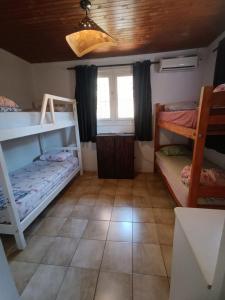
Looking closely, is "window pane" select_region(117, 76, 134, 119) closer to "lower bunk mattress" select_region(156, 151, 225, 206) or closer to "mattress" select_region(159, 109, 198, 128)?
"lower bunk mattress" select_region(156, 151, 225, 206)

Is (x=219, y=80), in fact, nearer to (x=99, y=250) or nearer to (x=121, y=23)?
(x=121, y=23)

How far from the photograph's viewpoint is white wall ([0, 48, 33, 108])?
249 cm

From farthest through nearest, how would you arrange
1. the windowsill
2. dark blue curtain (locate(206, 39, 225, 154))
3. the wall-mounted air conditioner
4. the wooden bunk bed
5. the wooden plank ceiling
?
the windowsill → the wall-mounted air conditioner → dark blue curtain (locate(206, 39, 225, 154)) → the wooden plank ceiling → the wooden bunk bed

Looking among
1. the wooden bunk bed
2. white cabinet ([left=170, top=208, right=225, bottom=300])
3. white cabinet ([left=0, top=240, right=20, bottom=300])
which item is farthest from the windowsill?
white cabinet ([left=0, top=240, right=20, bottom=300])

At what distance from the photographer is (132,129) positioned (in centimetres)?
323

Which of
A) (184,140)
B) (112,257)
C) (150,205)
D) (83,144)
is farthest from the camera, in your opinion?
(83,144)

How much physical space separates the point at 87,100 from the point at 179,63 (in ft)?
5.78

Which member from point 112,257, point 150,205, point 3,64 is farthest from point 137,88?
point 112,257

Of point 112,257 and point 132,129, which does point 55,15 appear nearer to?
point 132,129

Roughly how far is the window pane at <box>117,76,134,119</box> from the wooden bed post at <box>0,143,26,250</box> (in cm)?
229

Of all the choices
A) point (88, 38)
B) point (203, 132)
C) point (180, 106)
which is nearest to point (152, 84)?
point (180, 106)

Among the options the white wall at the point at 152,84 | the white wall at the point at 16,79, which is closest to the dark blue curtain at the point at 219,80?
the white wall at the point at 152,84

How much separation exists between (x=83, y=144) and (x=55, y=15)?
220 cm

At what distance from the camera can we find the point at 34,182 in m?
1.96
